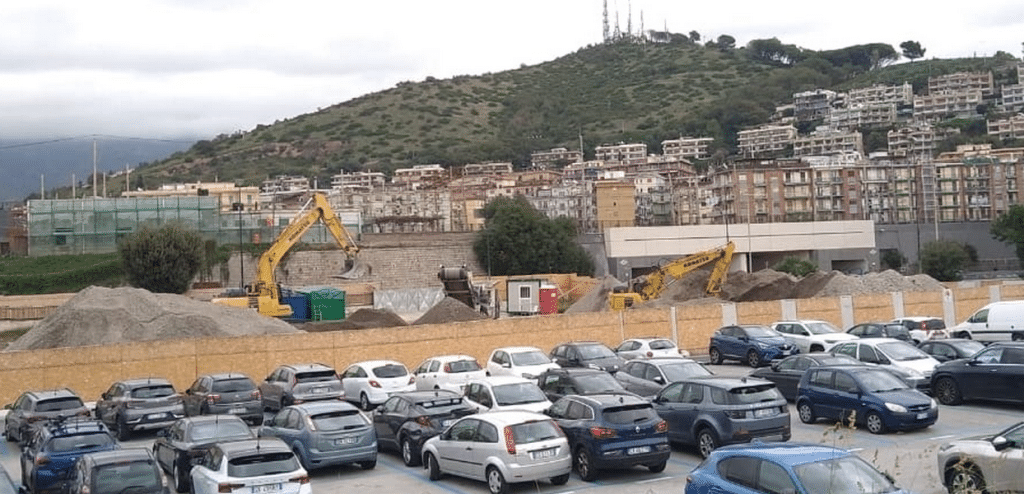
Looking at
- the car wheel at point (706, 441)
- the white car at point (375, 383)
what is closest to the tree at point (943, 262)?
the white car at point (375, 383)

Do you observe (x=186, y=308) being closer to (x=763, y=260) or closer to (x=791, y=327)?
(x=791, y=327)

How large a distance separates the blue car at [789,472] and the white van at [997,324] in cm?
2256

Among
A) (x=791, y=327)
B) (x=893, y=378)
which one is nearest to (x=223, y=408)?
(x=893, y=378)

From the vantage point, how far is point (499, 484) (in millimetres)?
15211

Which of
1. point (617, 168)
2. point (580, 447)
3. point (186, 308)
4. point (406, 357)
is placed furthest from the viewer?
point (617, 168)

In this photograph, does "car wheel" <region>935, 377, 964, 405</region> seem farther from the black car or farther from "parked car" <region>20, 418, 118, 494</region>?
"parked car" <region>20, 418, 118, 494</region>

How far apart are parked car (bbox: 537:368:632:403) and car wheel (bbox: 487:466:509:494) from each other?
519cm

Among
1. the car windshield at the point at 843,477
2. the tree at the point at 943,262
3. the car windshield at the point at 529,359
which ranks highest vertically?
the tree at the point at 943,262


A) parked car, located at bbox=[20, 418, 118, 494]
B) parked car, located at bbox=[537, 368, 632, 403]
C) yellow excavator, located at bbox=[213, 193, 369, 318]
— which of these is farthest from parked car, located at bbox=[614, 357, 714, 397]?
yellow excavator, located at bbox=[213, 193, 369, 318]

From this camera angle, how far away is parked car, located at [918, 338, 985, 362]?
25.0m

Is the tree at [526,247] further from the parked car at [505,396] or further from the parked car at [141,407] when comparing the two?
the parked car at [505,396]

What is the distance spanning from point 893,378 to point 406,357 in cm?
1612

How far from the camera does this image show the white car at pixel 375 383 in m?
25.8

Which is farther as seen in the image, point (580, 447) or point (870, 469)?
point (580, 447)
